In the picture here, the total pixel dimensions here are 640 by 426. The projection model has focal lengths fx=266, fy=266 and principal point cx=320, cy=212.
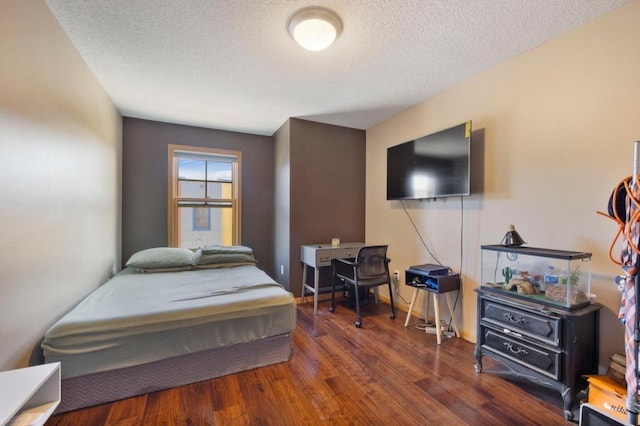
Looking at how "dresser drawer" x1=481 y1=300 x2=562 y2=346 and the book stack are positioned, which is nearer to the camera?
the book stack

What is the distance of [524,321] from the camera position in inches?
71.6

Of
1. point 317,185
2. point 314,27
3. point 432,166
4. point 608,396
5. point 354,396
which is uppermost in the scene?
point 314,27

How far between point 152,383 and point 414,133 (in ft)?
11.3

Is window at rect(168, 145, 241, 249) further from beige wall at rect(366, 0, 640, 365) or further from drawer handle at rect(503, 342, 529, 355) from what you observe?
drawer handle at rect(503, 342, 529, 355)

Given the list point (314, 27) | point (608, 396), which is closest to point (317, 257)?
point (314, 27)

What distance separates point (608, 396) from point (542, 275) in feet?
2.51

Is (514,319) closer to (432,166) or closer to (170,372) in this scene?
(432,166)

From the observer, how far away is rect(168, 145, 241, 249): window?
12.7 feet

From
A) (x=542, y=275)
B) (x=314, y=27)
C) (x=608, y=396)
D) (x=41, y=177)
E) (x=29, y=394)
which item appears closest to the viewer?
(x=29, y=394)

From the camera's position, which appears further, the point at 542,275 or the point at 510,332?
the point at 542,275

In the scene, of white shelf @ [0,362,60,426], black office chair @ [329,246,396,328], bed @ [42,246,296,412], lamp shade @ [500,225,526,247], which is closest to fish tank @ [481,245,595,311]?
lamp shade @ [500,225,526,247]

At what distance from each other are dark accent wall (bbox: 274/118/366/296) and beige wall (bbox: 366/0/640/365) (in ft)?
4.27

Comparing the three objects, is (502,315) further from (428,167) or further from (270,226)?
(270,226)

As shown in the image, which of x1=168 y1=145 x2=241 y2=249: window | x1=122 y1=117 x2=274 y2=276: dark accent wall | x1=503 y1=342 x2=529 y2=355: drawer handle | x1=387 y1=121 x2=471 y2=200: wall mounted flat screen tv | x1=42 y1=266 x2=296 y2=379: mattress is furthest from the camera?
x1=168 y1=145 x2=241 y2=249: window
